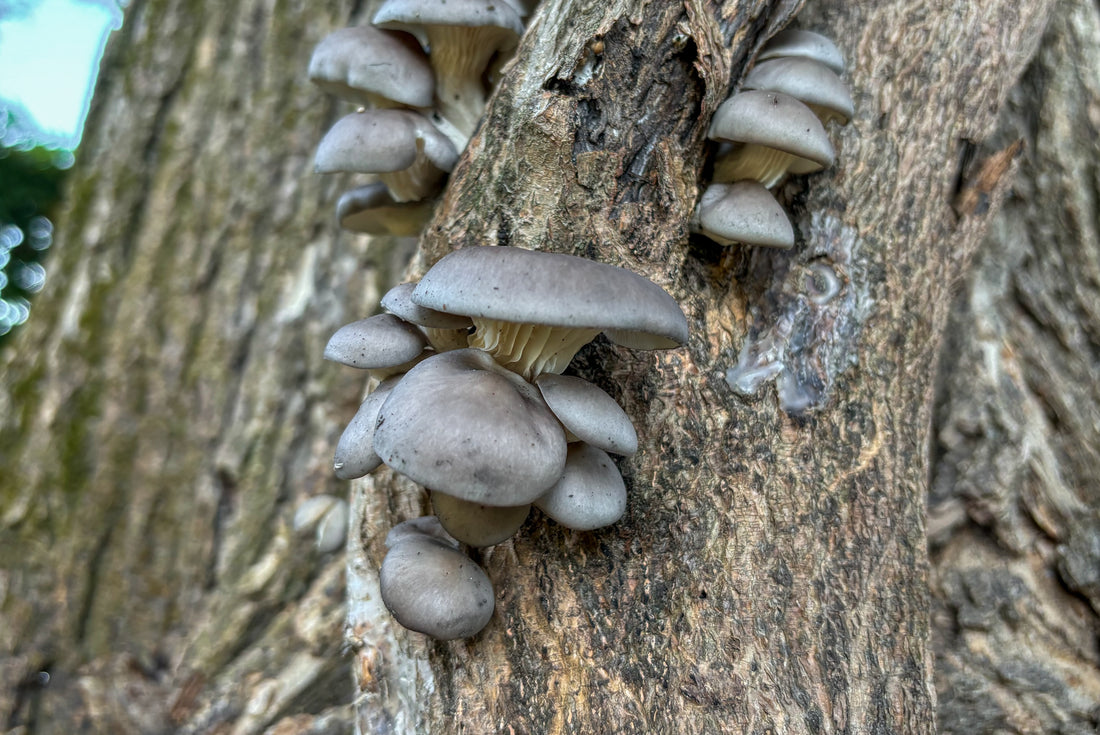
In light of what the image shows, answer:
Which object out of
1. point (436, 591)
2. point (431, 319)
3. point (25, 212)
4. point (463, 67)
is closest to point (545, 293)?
point (431, 319)

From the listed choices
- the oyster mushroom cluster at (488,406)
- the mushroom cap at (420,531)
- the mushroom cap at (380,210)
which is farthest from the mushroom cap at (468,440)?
the mushroom cap at (380,210)

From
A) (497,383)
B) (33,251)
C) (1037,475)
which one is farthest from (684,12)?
(33,251)

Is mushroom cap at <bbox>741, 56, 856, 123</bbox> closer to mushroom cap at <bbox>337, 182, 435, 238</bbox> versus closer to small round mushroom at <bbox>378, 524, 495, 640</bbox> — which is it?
mushroom cap at <bbox>337, 182, 435, 238</bbox>

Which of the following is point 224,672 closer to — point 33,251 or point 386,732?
point 386,732

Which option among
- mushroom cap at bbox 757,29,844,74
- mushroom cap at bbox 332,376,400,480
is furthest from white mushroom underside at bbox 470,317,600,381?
mushroom cap at bbox 757,29,844,74

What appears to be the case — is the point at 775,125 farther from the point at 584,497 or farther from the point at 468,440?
the point at 468,440

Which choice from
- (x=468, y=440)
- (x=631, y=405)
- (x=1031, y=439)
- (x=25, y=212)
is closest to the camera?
(x=468, y=440)
